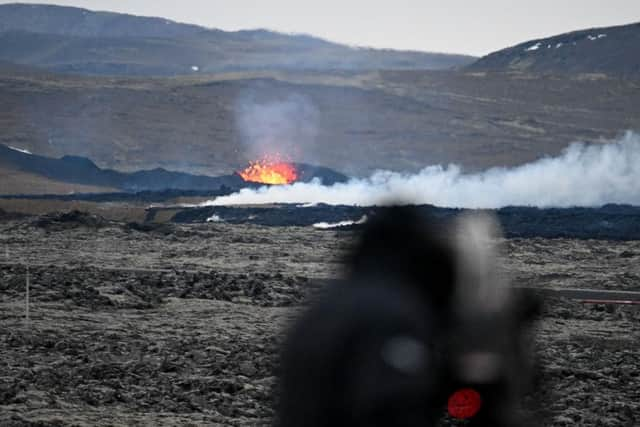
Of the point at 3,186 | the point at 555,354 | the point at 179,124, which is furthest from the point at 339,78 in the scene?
the point at 555,354

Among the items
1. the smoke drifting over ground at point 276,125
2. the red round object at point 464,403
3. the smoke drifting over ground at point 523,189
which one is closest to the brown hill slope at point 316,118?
the smoke drifting over ground at point 276,125

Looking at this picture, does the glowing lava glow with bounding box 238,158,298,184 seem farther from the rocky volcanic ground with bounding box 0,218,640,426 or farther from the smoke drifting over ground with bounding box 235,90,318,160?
the rocky volcanic ground with bounding box 0,218,640,426

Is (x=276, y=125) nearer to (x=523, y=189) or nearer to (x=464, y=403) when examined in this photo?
(x=523, y=189)

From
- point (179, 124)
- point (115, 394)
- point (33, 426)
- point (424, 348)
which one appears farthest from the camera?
point (179, 124)

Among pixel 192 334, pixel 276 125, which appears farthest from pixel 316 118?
pixel 192 334

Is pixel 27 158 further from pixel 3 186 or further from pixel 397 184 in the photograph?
pixel 397 184

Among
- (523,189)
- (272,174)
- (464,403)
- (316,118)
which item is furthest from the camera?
(316,118)

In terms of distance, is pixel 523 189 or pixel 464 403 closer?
pixel 464 403
